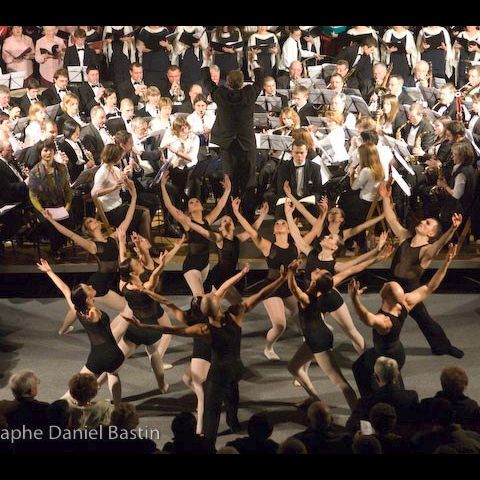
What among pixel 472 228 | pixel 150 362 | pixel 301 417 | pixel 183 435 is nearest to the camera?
pixel 183 435

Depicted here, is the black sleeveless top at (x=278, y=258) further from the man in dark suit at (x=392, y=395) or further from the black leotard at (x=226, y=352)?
the man in dark suit at (x=392, y=395)

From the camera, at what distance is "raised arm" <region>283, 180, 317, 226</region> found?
445 inches

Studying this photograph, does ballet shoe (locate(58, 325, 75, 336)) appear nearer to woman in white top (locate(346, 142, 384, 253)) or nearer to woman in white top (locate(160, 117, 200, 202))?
woman in white top (locate(160, 117, 200, 202))

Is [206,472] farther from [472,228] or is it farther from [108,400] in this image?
[472,228]

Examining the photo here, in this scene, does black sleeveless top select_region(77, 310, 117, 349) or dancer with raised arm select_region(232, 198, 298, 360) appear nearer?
→ black sleeveless top select_region(77, 310, 117, 349)

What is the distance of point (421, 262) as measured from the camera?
11.0m

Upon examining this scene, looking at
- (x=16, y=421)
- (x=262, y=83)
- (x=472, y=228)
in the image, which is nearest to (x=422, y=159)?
(x=472, y=228)

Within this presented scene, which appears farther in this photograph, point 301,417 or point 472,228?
point 472,228

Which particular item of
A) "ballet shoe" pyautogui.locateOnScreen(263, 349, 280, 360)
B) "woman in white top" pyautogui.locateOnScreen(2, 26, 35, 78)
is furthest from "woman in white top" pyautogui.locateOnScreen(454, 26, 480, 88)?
"woman in white top" pyautogui.locateOnScreen(2, 26, 35, 78)

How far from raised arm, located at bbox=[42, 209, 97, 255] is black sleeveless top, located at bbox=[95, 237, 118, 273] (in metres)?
0.06

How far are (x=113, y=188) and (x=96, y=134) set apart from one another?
71 centimetres

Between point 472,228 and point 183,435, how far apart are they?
159 inches

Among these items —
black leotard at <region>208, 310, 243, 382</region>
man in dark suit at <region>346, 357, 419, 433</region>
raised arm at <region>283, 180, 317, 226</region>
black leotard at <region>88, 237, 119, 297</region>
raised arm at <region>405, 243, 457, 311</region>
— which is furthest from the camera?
raised arm at <region>283, 180, 317, 226</region>

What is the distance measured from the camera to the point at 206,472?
9.35m
